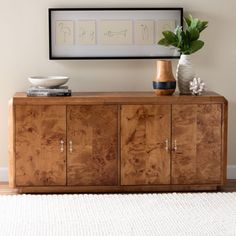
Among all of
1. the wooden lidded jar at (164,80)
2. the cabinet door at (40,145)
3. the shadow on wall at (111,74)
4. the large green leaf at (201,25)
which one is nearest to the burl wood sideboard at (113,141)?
the cabinet door at (40,145)

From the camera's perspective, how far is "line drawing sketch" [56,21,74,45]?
5.52 metres

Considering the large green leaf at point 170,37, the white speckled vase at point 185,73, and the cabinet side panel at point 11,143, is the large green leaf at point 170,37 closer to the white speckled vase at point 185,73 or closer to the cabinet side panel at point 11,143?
the white speckled vase at point 185,73

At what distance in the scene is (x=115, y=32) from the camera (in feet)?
18.2

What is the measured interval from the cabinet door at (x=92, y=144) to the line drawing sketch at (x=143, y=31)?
2.23 feet

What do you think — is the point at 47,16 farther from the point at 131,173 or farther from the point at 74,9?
the point at 131,173

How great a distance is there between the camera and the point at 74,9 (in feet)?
18.0

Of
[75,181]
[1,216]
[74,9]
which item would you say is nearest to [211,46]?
[74,9]

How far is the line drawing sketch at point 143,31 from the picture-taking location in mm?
5555

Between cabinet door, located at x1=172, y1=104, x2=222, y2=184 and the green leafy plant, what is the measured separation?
0.45 metres

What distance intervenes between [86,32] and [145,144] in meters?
0.99

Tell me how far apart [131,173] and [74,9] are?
4.26 ft

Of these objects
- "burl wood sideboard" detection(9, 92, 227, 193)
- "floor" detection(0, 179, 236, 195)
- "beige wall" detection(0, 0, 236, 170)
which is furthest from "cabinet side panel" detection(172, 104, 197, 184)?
"beige wall" detection(0, 0, 236, 170)

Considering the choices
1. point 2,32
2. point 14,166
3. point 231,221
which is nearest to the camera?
point 231,221

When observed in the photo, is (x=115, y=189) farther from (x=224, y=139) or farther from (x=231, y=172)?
(x=231, y=172)
